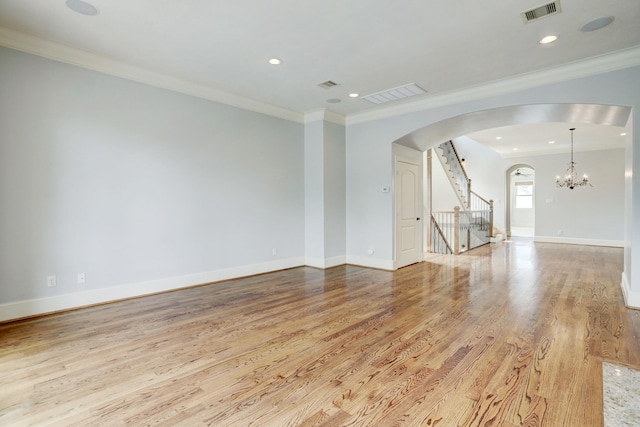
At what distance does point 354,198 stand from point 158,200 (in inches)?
139

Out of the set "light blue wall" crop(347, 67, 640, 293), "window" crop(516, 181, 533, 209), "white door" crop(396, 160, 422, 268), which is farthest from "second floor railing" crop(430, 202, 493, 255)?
"window" crop(516, 181, 533, 209)

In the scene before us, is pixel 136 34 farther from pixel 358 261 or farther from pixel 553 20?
pixel 358 261

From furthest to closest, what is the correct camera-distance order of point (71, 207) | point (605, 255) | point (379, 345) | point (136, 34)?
point (605, 255)
point (71, 207)
point (136, 34)
point (379, 345)

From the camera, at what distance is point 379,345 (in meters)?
2.72

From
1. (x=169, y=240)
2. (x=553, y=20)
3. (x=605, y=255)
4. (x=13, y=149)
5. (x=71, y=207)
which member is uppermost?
(x=553, y=20)

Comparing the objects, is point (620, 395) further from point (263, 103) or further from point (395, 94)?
point (263, 103)

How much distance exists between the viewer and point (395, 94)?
503cm

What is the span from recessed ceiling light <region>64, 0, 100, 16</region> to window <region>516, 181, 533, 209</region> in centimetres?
1852

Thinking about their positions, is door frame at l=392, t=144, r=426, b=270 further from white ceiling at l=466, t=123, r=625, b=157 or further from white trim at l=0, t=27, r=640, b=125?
white ceiling at l=466, t=123, r=625, b=157

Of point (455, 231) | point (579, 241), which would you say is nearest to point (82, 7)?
point (455, 231)

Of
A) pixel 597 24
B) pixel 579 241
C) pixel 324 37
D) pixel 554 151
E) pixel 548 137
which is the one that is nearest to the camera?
pixel 597 24

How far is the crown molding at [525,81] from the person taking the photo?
3691 mm

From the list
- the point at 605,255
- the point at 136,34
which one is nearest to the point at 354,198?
the point at 136,34

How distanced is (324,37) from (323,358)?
3093mm
